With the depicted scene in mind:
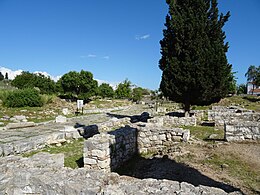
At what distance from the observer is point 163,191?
2.77 metres

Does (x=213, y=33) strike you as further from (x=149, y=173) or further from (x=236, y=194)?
(x=236, y=194)

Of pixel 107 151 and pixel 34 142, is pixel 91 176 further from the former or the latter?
pixel 34 142

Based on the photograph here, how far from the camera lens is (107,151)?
19.0ft

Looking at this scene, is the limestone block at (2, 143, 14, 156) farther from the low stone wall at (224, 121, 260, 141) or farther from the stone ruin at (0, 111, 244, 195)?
the low stone wall at (224, 121, 260, 141)

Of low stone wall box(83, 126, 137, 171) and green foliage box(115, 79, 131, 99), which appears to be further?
green foliage box(115, 79, 131, 99)

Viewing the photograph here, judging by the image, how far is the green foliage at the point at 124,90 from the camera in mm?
69625

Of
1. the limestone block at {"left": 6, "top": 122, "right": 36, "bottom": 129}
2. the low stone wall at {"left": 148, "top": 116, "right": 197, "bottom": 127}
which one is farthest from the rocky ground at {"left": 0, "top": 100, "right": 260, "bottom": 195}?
the limestone block at {"left": 6, "top": 122, "right": 36, "bottom": 129}

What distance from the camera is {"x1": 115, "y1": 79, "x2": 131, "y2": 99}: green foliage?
228ft

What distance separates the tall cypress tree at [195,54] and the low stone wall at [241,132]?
6.33 m

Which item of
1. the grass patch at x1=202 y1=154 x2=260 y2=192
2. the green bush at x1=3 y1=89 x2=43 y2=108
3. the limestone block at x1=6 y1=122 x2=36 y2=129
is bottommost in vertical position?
the limestone block at x1=6 y1=122 x2=36 y2=129

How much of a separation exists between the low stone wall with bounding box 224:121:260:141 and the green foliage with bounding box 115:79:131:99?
6095cm

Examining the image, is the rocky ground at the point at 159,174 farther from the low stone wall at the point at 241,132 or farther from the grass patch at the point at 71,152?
the grass patch at the point at 71,152

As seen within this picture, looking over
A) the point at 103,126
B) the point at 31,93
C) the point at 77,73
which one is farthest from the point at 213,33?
the point at 77,73

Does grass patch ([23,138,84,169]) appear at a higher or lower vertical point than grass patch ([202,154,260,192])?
lower
